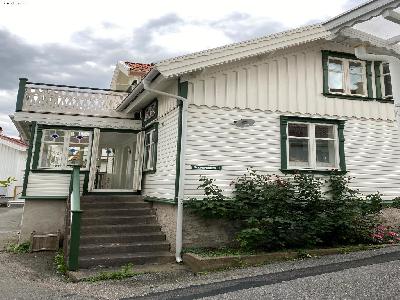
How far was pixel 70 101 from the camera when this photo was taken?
1248 centimetres

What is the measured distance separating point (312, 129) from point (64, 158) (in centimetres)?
847

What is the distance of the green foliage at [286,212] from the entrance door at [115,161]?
21.0 ft

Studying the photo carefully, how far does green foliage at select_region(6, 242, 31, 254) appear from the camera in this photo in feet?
33.9

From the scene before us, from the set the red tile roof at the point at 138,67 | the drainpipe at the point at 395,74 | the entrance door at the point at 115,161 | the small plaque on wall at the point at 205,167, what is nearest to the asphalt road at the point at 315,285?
the drainpipe at the point at 395,74

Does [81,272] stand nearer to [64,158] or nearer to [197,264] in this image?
[197,264]

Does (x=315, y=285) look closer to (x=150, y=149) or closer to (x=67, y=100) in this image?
(x=150, y=149)

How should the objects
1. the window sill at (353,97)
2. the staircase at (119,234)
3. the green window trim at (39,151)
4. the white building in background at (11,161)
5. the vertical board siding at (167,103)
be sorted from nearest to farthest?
the staircase at (119,234) → the vertical board siding at (167,103) → the window sill at (353,97) → the green window trim at (39,151) → the white building in background at (11,161)

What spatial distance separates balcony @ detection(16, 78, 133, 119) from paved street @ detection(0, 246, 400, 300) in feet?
19.5

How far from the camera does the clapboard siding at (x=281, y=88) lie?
946 cm

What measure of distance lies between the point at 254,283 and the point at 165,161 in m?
4.92

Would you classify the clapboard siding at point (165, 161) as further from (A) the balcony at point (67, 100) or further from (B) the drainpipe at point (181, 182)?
(A) the balcony at point (67, 100)

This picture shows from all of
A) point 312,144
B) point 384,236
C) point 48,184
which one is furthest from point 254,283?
point 48,184

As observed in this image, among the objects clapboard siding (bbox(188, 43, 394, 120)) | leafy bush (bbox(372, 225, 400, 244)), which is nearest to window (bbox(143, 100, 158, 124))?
clapboard siding (bbox(188, 43, 394, 120))

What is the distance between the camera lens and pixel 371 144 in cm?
1083
